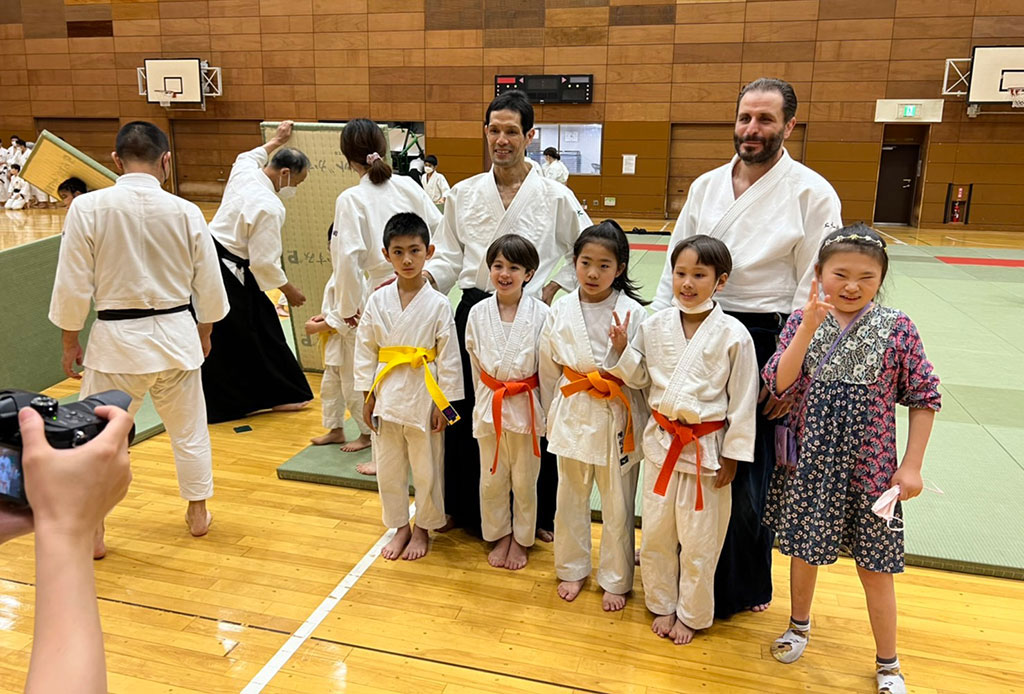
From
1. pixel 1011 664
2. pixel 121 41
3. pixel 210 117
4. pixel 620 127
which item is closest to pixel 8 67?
pixel 121 41

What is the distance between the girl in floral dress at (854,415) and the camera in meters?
2.15

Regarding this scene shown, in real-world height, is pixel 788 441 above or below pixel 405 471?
above

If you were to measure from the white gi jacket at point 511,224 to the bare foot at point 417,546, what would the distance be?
3.64ft

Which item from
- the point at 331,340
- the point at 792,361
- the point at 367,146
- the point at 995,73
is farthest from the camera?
the point at 995,73

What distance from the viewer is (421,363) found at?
10.0ft

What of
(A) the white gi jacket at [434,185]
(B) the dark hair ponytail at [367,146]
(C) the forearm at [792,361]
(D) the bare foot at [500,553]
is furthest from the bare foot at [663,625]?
(A) the white gi jacket at [434,185]

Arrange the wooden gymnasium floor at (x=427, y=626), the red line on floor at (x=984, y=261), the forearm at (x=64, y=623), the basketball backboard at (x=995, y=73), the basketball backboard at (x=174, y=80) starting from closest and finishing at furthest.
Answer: the forearm at (x=64, y=623), the wooden gymnasium floor at (x=427, y=626), the red line on floor at (x=984, y=261), the basketball backboard at (x=995, y=73), the basketball backboard at (x=174, y=80)

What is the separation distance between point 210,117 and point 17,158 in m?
4.25

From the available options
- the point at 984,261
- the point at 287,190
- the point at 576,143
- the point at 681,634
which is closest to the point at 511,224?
the point at 681,634

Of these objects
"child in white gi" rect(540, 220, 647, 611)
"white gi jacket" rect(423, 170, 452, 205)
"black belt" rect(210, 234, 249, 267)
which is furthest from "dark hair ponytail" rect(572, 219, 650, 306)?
"white gi jacket" rect(423, 170, 452, 205)

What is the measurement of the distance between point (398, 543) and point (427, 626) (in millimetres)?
586

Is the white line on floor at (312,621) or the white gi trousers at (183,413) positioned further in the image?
the white gi trousers at (183,413)

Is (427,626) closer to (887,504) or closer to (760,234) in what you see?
(887,504)

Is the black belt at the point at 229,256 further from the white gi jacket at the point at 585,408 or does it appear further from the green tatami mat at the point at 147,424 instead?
the white gi jacket at the point at 585,408
